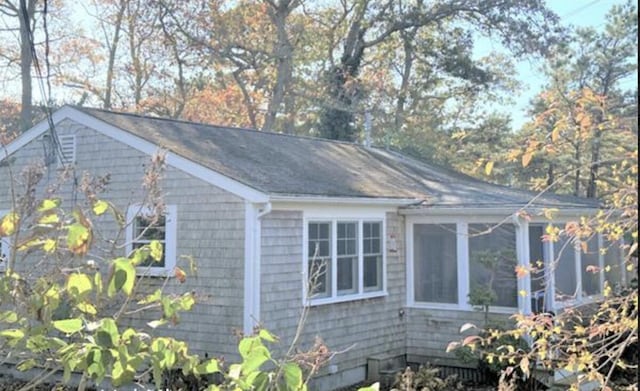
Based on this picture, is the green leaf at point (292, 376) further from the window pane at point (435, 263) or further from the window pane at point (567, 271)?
the window pane at point (567, 271)

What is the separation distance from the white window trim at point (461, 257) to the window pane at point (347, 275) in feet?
4.43

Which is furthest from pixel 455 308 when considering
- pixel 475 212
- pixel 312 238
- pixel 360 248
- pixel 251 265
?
pixel 251 265

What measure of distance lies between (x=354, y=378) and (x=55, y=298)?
760 centimetres

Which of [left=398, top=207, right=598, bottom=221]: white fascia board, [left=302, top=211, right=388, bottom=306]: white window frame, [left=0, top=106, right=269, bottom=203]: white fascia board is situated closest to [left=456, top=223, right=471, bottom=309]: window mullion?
[left=398, top=207, right=598, bottom=221]: white fascia board

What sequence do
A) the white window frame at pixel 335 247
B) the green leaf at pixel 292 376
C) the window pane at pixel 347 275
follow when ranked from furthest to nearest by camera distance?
the window pane at pixel 347 275 → the white window frame at pixel 335 247 → the green leaf at pixel 292 376

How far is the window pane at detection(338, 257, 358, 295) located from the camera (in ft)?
32.5

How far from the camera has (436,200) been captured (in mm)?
10844

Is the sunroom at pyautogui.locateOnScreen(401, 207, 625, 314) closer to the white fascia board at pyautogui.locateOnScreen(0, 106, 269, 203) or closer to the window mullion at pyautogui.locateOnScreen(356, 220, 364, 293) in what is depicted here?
the window mullion at pyautogui.locateOnScreen(356, 220, 364, 293)

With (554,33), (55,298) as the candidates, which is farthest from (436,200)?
(554,33)

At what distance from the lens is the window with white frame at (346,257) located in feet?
30.9

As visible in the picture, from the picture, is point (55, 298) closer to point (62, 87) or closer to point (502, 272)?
point (502, 272)

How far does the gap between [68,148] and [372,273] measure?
5.63 meters

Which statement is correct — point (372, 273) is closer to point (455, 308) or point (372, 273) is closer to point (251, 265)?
point (455, 308)

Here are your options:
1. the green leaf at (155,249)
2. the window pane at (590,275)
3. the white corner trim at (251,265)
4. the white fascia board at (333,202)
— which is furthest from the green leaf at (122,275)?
the window pane at (590,275)
